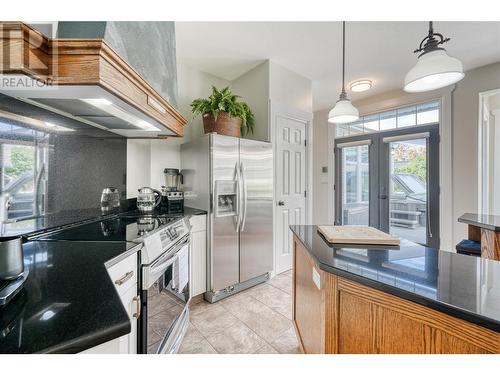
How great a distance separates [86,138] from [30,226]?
0.85 metres

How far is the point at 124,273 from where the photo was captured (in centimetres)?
103

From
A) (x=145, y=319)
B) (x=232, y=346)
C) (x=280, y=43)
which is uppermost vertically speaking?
(x=280, y=43)

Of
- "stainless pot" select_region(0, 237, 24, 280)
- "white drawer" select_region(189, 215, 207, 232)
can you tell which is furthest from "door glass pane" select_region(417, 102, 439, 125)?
"stainless pot" select_region(0, 237, 24, 280)

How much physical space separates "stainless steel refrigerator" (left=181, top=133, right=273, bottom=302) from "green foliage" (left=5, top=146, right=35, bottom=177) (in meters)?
1.29

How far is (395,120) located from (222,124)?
3.12m

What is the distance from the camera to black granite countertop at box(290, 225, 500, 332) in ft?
2.02

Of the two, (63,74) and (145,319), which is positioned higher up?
(63,74)

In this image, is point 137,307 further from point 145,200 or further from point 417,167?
point 417,167

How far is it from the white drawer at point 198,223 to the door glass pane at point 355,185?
10.4 feet

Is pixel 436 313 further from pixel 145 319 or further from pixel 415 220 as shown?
pixel 415 220

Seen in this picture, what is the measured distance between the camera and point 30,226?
1266mm

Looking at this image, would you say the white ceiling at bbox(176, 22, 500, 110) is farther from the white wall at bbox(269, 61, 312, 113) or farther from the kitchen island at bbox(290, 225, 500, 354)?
the kitchen island at bbox(290, 225, 500, 354)

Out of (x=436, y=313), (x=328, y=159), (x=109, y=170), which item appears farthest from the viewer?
(x=328, y=159)
